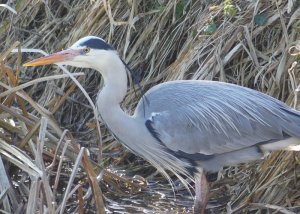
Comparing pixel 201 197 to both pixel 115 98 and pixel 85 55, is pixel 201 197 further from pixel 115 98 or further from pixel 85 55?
pixel 85 55

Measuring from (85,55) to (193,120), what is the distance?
658 millimetres

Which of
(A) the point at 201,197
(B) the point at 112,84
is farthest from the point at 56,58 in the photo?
(A) the point at 201,197

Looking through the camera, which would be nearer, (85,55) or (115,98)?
(85,55)

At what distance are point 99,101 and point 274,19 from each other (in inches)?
53.2

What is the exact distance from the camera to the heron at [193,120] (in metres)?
4.13

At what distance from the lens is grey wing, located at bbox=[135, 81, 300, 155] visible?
415 cm

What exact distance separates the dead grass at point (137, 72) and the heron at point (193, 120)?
5.8 inches

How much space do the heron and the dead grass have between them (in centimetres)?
15

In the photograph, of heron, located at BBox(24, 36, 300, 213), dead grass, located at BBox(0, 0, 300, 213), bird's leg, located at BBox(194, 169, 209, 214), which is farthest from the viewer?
bird's leg, located at BBox(194, 169, 209, 214)

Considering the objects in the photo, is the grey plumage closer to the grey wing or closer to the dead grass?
the grey wing

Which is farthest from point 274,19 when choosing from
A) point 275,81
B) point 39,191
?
point 39,191

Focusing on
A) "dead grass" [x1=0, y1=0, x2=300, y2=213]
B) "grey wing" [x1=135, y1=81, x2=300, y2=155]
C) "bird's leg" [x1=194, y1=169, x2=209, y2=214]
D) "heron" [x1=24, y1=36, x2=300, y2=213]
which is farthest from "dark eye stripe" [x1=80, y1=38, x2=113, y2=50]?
"bird's leg" [x1=194, y1=169, x2=209, y2=214]

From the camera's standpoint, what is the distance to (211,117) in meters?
4.27

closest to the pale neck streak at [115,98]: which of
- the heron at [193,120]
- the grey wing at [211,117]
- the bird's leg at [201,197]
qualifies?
the heron at [193,120]
